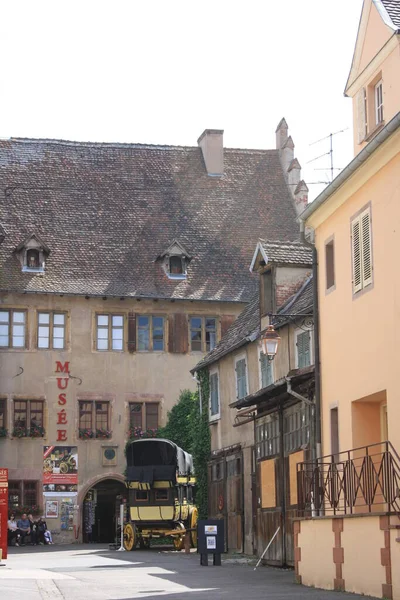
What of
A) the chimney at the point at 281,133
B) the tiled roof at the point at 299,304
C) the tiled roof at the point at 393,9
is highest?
the chimney at the point at 281,133

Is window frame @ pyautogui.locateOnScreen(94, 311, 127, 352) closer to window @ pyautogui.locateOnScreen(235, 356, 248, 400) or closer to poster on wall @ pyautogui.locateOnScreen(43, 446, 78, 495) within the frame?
poster on wall @ pyautogui.locateOnScreen(43, 446, 78, 495)

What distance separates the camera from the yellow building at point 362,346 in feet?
55.1

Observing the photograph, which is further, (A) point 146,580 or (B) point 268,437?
(B) point 268,437

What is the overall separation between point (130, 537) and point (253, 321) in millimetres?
7751

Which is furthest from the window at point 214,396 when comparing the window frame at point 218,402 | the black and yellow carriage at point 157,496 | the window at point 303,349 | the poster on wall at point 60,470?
the poster on wall at point 60,470

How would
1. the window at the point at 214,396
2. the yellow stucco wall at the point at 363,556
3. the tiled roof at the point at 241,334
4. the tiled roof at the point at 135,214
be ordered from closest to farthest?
1. the yellow stucco wall at the point at 363,556
2. the tiled roof at the point at 241,334
3. the window at the point at 214,396
4. the tiled roof at the point at 135,214

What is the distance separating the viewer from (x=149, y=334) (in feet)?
157

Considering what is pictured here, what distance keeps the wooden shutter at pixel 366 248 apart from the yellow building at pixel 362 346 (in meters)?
0.02

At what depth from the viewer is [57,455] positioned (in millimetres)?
46500

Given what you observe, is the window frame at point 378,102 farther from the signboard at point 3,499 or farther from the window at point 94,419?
the window at point 94,419

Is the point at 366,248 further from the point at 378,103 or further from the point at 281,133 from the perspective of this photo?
the point at 281,133

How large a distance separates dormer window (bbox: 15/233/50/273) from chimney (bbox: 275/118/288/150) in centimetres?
1338

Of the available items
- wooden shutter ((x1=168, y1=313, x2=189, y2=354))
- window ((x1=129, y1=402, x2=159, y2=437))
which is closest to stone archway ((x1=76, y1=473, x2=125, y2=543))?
window ((x1=129, y1=402, x2=159, y2=437))

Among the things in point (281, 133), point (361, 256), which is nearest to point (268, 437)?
point (361, 256)
